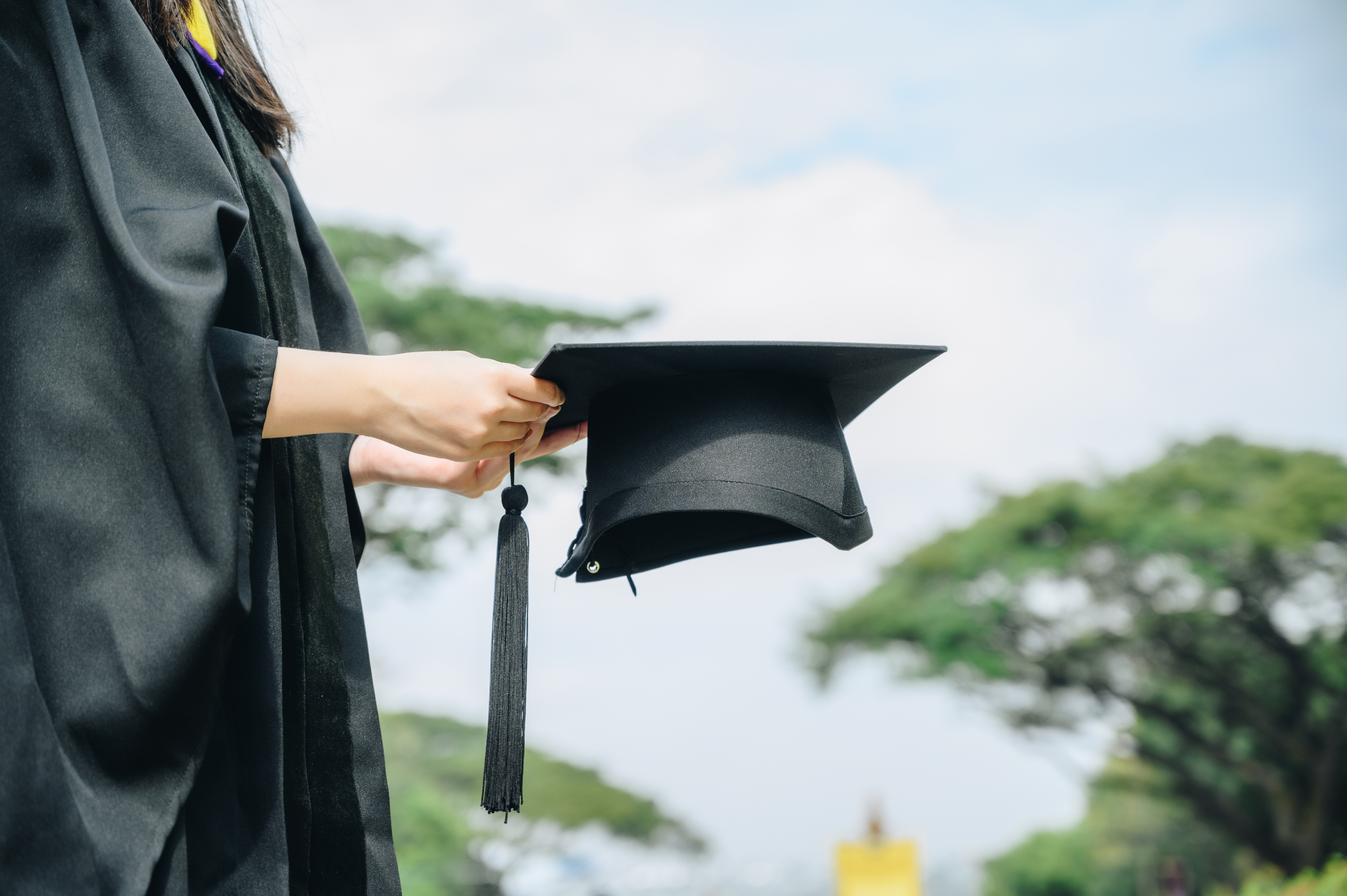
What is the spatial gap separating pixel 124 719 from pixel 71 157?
0.44 meters

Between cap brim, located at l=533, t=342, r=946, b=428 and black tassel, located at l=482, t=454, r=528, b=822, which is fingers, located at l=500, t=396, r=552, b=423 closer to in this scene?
cap brim, located at l=533, t=342, r=946, b=428

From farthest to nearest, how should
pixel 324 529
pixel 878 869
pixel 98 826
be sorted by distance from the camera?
1. pixel 878 869
2. pixel 324 529
3. pixel 98 826

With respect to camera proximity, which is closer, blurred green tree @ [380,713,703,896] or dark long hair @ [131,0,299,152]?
dark long hair @ [131,0,299,152]

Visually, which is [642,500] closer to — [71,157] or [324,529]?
[324,529]

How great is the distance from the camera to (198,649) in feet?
2.48

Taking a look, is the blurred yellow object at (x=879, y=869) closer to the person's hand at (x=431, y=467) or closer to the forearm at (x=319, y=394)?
the person's hand at (x=431, y=467)

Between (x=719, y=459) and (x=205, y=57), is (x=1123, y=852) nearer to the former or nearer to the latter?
(x=719, y=459)

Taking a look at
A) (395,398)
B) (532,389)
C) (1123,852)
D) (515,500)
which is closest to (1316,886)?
(515,500)

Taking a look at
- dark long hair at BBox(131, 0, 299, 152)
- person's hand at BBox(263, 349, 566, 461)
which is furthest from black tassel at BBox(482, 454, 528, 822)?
dark long hair at BBox(131, 0, 299, 152)

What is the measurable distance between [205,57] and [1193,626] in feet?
39.4

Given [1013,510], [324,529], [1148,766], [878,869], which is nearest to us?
[324,529]

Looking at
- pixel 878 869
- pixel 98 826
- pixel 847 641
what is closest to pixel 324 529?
pixel 98 826

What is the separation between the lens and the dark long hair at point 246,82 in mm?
1142

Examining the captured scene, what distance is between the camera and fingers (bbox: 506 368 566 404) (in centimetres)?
89
